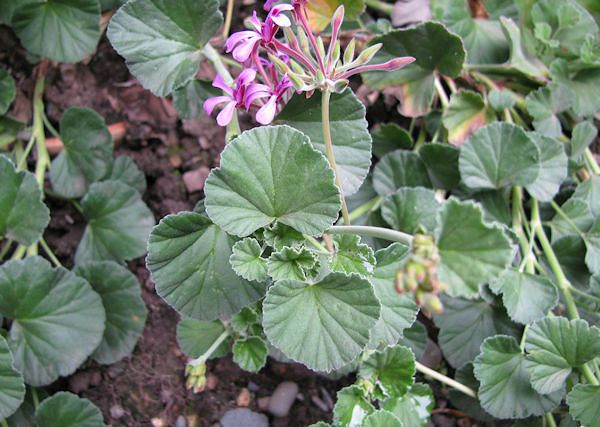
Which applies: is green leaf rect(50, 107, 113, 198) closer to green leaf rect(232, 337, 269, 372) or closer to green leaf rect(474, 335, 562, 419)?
green leaf rect(232, 337, 269, 372)

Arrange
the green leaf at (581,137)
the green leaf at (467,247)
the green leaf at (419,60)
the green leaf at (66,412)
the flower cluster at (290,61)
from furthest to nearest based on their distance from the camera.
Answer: the green leaf at (581,137) < the green leaf at (419,60) < the green leaf at (66,412) < the flower cluster at (290,61) < the green leaf at (467,247)

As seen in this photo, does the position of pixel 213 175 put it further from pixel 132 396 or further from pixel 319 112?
pixel 132 396

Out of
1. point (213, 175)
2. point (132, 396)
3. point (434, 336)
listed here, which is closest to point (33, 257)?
point (132, 396)

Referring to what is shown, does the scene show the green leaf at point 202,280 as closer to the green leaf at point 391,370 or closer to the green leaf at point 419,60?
the green leaf at point 391,370

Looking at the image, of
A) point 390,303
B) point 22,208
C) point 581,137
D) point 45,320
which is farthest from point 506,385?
point 22,208

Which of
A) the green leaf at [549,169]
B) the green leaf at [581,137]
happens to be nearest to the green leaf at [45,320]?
the green leaf at [549,169]

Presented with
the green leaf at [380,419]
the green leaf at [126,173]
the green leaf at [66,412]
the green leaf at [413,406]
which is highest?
the green leaf at [126,173]

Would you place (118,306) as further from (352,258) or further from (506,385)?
→ (506,385)
